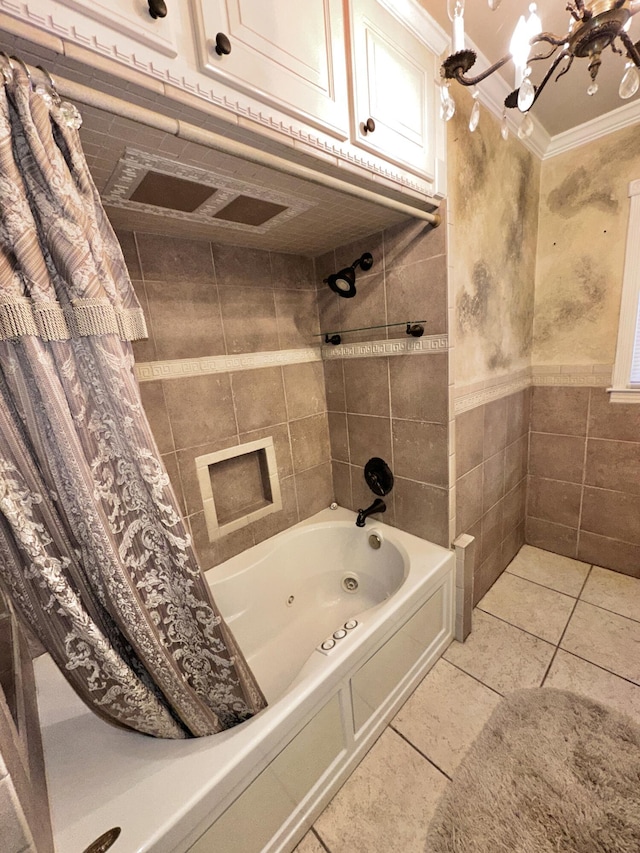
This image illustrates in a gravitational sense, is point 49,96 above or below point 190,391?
above

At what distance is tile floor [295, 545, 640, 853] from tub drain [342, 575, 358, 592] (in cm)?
53

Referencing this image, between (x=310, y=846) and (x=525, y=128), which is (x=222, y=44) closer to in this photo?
(x=525, y=128)

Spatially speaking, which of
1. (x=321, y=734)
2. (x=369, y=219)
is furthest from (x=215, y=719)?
(x=369, y=219)

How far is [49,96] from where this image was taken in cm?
62

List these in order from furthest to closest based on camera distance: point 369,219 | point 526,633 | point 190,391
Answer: point 526,633 → point 190,391 → point 369,219

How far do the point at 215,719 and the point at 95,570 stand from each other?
0.60m

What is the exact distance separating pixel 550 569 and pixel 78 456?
2.64 metres

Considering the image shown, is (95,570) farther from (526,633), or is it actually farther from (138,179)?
(526,633)

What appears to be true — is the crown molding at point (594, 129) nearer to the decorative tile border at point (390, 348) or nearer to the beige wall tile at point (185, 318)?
the decorative tile border at point (390, 348)

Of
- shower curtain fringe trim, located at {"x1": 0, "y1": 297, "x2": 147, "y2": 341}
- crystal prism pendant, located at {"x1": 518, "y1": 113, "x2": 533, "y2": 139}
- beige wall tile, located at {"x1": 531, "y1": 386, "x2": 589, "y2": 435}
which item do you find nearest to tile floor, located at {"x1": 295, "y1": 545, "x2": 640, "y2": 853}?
beige wall tile, located at {"x1": 531, "y1": 386, "x2": 589, "y2": 435}

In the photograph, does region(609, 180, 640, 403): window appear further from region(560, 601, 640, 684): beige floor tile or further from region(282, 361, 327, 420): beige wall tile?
region(282, 361, 327, 420): beige wall tile

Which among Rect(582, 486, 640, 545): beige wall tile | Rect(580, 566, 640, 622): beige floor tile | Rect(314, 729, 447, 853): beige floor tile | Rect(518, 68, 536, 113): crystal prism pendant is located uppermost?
Rect(518, 68, 536, 113): crystal prism pendant

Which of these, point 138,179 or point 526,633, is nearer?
point 138,179

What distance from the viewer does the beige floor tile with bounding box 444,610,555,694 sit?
1.50 m
